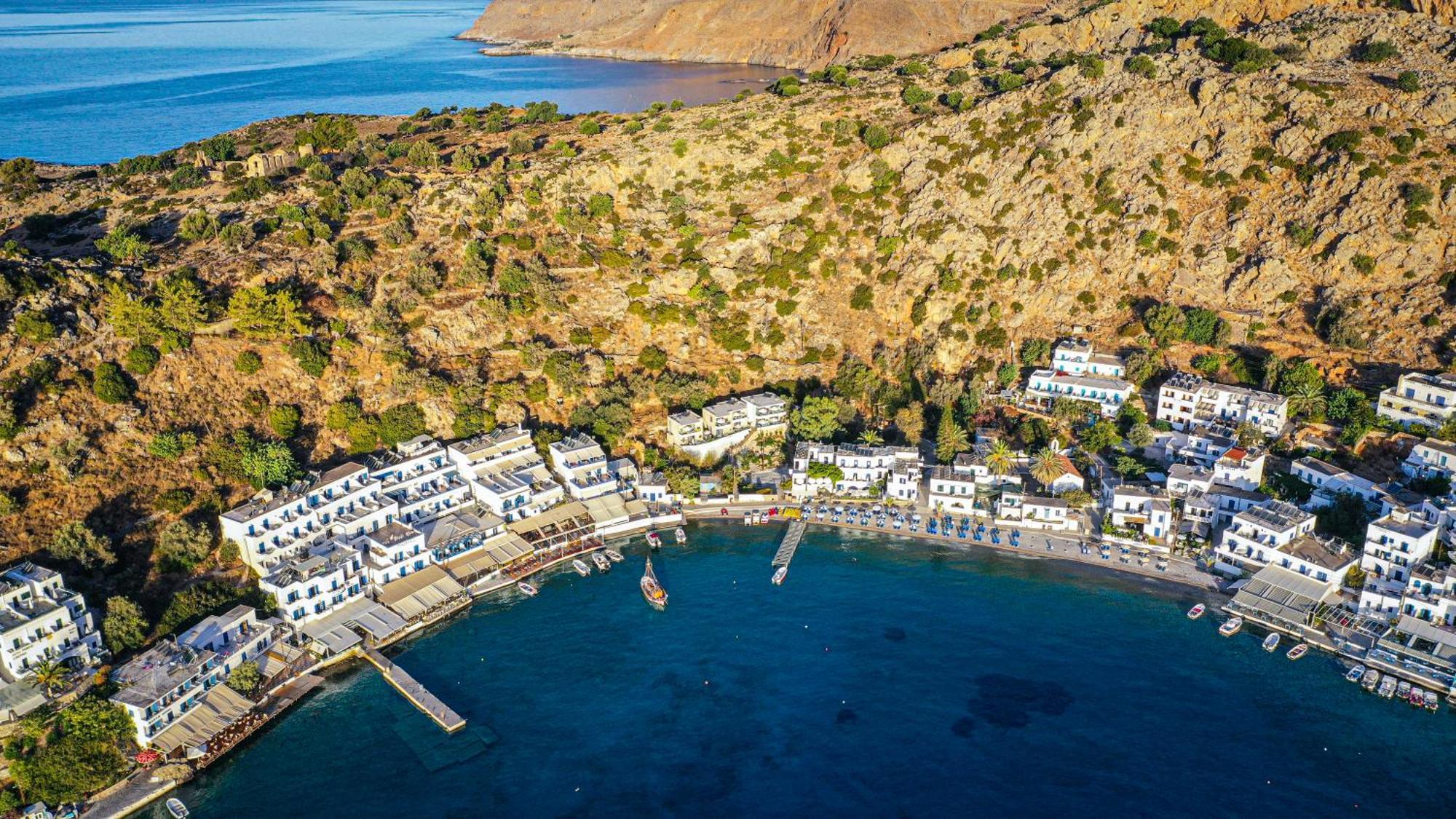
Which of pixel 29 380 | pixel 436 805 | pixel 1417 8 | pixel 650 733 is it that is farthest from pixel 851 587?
pixel 1417 8

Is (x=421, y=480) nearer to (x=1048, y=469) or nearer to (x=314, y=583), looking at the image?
(x=314, y=583)

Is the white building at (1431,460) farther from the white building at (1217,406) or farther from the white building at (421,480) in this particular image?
the white building at (421,480)

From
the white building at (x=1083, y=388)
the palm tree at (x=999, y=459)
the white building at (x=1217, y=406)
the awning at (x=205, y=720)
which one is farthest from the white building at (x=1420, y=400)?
the awning at (x=205, y=720)

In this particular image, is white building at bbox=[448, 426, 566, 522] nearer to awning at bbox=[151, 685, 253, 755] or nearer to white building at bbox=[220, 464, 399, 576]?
white building at bbox=[220, 464, 399, 576]

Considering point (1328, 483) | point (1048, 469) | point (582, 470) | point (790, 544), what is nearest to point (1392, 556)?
point (1328, 483)

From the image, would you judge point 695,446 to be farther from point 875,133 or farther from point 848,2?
point 848,2

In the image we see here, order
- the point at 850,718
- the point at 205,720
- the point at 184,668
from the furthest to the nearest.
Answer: the point at 850,718, the point at 184,668, the point at 205,720

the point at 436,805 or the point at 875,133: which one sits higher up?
the point at 875,133
